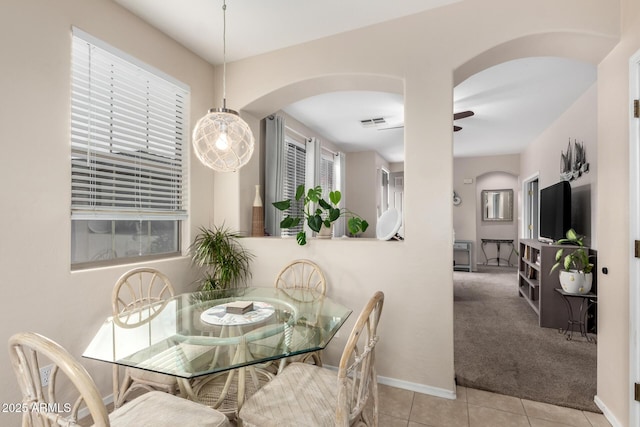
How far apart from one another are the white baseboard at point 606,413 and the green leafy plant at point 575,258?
1422mm

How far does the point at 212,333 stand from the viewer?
154cm

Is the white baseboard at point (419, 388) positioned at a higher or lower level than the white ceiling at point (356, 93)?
lower

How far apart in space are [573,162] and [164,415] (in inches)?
196

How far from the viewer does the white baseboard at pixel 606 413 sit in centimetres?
191

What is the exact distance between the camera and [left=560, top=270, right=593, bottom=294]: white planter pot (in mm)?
3168

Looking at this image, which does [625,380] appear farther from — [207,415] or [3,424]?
[3,424]

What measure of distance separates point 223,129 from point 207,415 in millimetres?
1462

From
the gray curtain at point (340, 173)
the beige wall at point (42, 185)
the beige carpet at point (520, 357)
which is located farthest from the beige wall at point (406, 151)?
the gray curtain at point (340, 173)

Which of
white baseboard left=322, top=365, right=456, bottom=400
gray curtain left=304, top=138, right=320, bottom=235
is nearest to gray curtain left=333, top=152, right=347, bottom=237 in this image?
gray curtain left=304, top=138, right=320, bottom=235

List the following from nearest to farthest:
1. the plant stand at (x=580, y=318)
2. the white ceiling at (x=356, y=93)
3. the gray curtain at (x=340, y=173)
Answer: the white ceiling at (x=356, y=93) < the plant stand at (x=580, y=318) < the gray curtain at (x=340, y=173)

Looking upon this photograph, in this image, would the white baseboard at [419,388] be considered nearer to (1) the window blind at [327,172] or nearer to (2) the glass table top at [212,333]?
(2) the glass table top at [212,333]

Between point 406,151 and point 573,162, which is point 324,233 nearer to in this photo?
point 406,151

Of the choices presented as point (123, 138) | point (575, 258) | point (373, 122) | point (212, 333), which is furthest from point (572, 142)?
point (123, 138)

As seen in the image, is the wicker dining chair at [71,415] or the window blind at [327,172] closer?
the wicker dining chair at [71,415]
